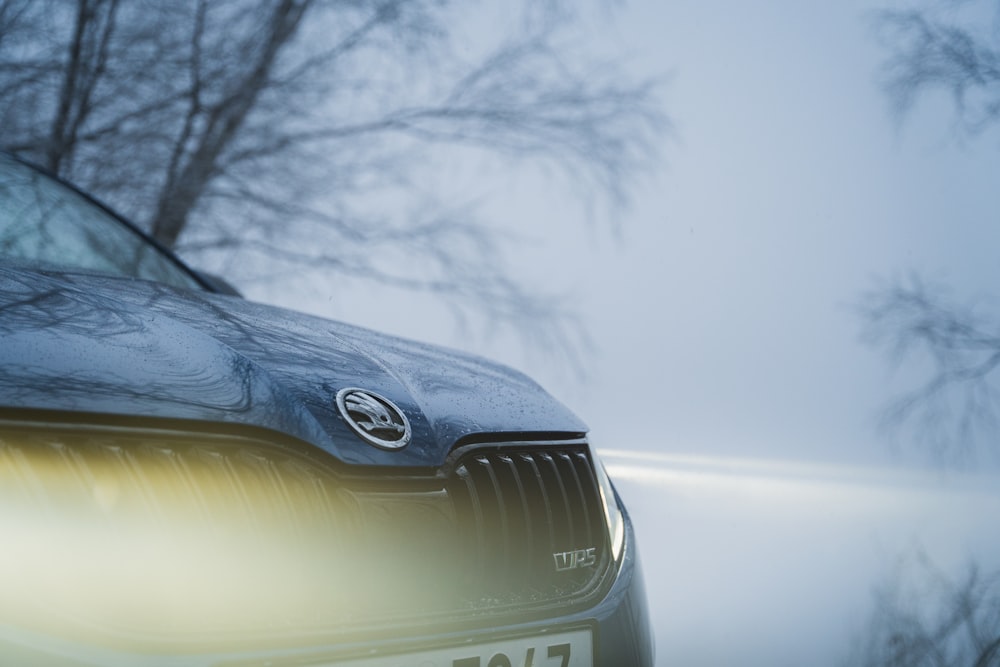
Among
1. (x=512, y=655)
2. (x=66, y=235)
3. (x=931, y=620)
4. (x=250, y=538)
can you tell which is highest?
(x=66, y=235)

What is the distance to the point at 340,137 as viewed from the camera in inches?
194

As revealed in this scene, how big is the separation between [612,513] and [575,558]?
20cm

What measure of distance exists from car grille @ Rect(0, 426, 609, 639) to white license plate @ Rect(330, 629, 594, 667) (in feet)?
0.12

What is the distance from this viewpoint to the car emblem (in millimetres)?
1294

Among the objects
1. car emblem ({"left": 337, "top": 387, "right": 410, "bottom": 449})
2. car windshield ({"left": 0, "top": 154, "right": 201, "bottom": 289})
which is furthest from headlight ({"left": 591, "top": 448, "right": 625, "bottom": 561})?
car windshield ({"left": 0, "top": 154, "right": 201, "bottom": 289})

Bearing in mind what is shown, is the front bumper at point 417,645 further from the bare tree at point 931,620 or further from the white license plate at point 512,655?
the bare tree at point 931,620

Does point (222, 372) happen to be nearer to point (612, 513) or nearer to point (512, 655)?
point (512, 655)

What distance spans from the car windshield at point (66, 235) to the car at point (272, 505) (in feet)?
1.11

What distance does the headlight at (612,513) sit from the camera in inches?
63.4

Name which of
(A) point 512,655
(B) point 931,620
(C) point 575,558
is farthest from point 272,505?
(B) point 931,620

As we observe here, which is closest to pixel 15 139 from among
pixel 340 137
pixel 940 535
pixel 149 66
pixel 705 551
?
pixel 149 66

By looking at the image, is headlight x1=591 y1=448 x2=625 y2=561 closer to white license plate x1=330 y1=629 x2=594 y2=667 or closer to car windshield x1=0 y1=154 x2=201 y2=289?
white license plate x1=330 y1=629 x2=594 y2=667

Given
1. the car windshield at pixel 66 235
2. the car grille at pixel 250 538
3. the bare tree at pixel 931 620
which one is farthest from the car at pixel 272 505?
the bare tree at pixel 931 620

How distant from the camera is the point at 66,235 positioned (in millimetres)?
2127
